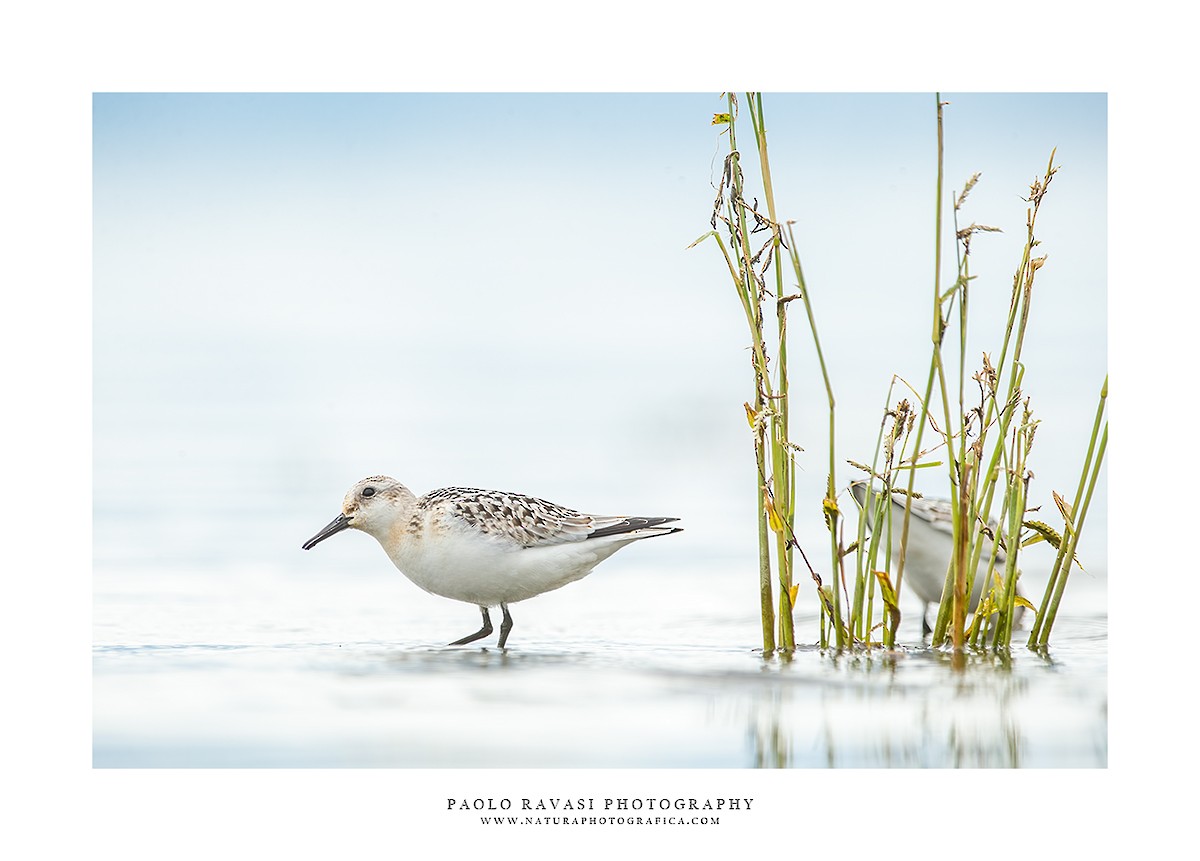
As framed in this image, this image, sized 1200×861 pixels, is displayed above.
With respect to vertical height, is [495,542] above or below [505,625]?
above

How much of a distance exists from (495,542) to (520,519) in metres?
0.18

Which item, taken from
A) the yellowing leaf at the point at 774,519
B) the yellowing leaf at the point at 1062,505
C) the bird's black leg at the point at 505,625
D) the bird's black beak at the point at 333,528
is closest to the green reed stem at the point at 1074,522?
the yellowing leaf at the point at 1062,505

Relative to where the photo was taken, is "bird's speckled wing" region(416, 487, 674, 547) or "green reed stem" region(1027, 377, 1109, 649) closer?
"green reed stem" region(1027, 377, 1109, 649)

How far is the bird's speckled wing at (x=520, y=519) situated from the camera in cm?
565

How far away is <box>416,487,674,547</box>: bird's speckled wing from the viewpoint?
565cm

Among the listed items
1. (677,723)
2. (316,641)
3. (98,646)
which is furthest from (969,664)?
(98,646)

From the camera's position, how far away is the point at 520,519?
5.73m

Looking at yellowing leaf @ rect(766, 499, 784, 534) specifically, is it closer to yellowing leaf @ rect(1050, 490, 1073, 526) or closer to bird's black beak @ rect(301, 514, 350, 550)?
yellowing leaf @ rect(1050, 490, 1073, 526)

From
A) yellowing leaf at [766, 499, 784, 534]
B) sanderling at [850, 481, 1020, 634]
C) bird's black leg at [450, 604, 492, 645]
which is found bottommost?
bird's black leg at [450, 604, 492, 645]

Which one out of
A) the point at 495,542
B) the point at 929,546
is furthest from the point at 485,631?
the point at 929,546
